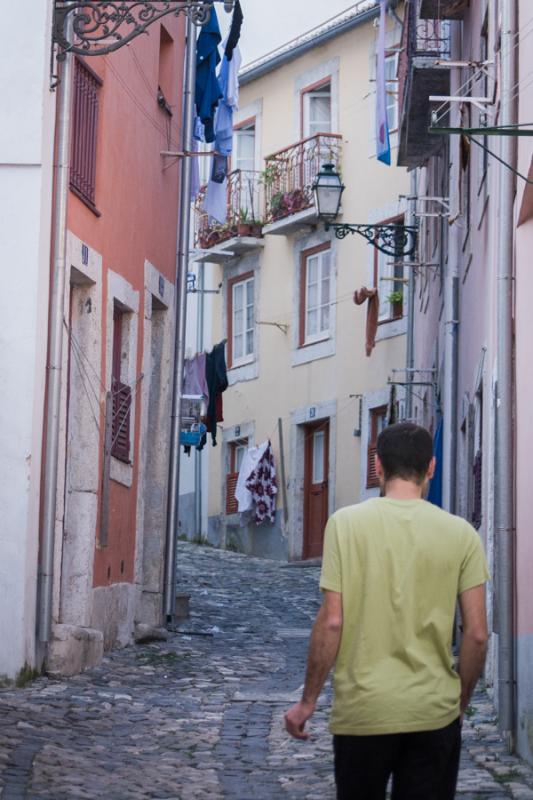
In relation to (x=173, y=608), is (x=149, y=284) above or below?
above

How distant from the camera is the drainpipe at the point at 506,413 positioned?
32.1 ft

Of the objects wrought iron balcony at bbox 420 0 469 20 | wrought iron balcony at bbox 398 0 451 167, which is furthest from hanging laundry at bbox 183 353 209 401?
wrought iron balcony at bbox 420 0 469 20

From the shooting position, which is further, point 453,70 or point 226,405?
point 226,405

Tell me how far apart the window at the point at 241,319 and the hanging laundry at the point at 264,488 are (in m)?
2.49

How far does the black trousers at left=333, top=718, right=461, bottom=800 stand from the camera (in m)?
4.80

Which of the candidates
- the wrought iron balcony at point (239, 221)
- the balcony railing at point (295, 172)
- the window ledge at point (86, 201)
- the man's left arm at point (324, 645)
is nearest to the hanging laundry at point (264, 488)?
the wrought iron balcony at point (239, 221)

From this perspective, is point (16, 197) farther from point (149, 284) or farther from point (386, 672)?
point (386, 672)

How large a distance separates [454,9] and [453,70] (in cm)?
74

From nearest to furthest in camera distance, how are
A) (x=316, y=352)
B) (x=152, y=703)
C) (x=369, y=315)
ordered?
(x=152, y=703), (x=369, y=315), (x=316, y=352)

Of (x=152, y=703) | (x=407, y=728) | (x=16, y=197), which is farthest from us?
(x=16, y=197)

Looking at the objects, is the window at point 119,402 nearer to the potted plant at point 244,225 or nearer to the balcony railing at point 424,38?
the balcony railing at point 424,38

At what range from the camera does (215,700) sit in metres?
11.9

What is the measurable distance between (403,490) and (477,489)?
8906 mm

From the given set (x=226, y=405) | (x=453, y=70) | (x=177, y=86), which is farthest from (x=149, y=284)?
(x=226, y=405)
